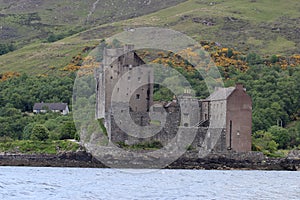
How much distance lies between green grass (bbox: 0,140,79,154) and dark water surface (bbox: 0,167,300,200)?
989cm

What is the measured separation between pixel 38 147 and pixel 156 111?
12.8 meters

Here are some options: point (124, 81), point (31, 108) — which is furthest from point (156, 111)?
point (31, 108)

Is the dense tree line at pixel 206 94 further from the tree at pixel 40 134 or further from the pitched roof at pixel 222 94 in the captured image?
the pitched roof at pixel 222 94

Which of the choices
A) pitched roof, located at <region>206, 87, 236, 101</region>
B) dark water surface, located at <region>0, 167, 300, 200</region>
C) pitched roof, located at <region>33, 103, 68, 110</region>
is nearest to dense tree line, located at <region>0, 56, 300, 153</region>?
pitched roof, located at <region>33, 103, 68, 110</region>

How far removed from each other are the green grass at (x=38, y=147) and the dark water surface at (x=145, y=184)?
9887mm

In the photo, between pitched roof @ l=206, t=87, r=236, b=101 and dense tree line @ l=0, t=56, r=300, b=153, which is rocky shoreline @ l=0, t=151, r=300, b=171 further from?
pitched roof @ l=206, t=87, r=236, b=101

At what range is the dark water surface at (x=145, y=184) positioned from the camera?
49344mm

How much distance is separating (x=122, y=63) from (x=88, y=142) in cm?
1088

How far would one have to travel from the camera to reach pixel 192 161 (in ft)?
257

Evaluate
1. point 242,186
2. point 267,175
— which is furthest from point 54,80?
point 242,186

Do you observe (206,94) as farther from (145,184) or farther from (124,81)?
(145,184)

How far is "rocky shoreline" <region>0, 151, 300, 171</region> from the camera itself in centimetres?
7825

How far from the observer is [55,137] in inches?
3595

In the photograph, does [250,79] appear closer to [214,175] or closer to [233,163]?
[233,163]
